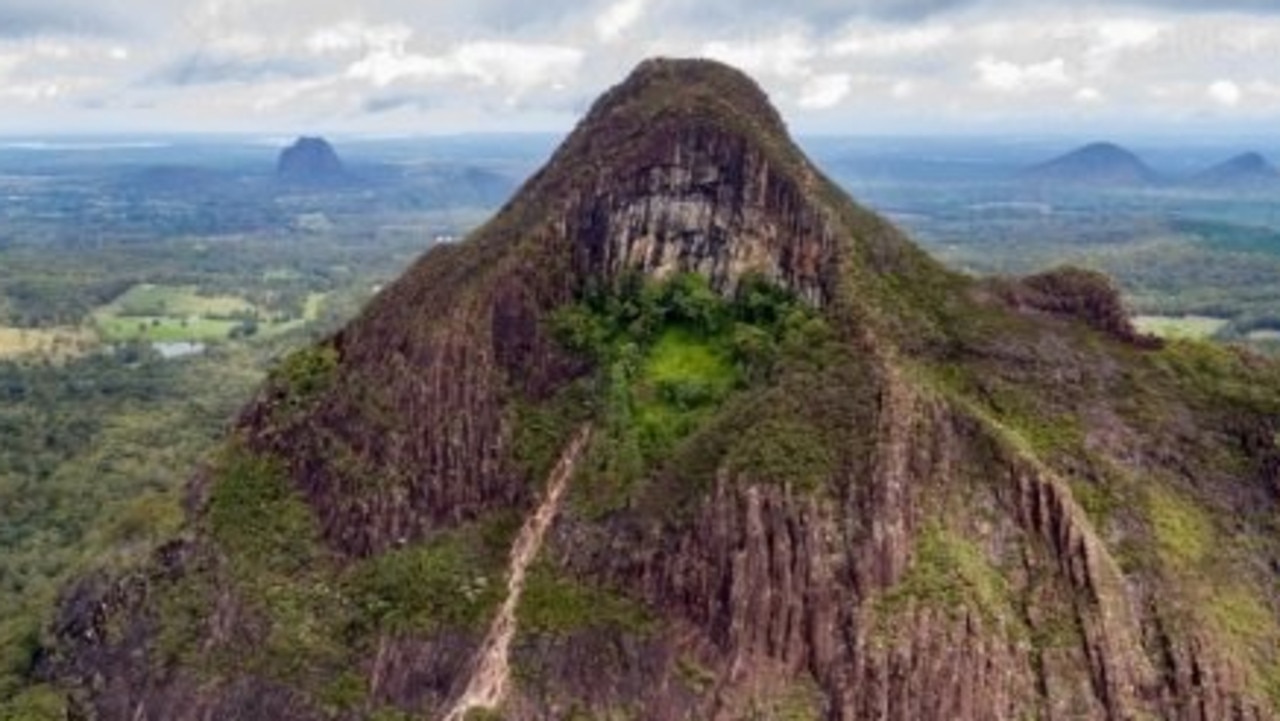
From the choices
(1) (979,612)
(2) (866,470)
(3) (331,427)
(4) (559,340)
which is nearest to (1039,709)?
(1) (979,612)

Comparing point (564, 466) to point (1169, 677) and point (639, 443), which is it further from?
point (1169, 677)

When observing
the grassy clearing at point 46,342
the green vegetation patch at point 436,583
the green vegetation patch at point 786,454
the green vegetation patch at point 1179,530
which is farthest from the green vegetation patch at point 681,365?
the grassy clearing at point 46,342

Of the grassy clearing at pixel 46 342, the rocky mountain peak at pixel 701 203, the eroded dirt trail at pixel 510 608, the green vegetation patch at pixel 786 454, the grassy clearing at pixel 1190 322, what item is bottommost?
the grassy clearing at pixel 46 342

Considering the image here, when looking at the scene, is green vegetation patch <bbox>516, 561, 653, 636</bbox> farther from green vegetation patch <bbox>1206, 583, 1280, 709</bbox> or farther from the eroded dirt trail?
green vegetation patch <bbox>1206, 583, 1280, 709</bbox>

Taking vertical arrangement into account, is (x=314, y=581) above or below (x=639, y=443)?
below

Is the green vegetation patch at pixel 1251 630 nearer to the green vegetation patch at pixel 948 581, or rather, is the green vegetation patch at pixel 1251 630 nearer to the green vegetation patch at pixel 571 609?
the green vegetation patch at pixel 948 581

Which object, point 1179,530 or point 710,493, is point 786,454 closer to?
point 710,493

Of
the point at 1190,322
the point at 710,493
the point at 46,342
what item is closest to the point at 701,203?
the point at 710,493
